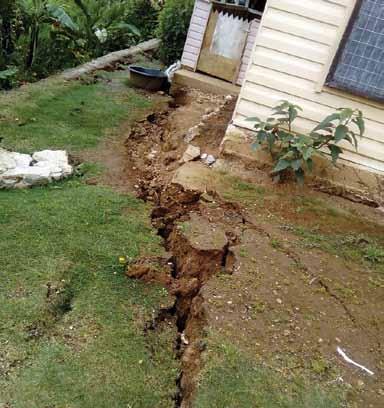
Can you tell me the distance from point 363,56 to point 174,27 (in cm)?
465

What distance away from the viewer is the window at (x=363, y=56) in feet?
13.2

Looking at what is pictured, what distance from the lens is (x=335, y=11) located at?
4.07 m

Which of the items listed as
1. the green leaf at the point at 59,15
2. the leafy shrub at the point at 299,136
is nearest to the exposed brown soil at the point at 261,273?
the leafy shrub at the point at 299,136

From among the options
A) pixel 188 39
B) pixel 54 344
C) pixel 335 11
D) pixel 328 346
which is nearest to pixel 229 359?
pixel 328 346

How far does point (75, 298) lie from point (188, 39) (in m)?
5.72

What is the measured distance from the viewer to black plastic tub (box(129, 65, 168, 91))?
22.7ft

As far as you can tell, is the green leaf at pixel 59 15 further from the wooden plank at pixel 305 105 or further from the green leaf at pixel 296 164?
the green leaf at pixel 296 164

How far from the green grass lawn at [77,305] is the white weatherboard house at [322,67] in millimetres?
1728

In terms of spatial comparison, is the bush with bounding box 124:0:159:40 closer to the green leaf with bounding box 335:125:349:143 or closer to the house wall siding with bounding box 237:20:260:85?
the house wall siding with bounding box 237:20:260:85

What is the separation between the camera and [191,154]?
15.3 ft

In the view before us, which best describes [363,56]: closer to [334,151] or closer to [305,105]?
[305,105]

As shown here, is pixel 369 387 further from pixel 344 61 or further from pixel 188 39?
pixel 188 39

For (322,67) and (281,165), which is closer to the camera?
(281,165)

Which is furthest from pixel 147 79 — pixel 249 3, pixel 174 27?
pixel 249 3
